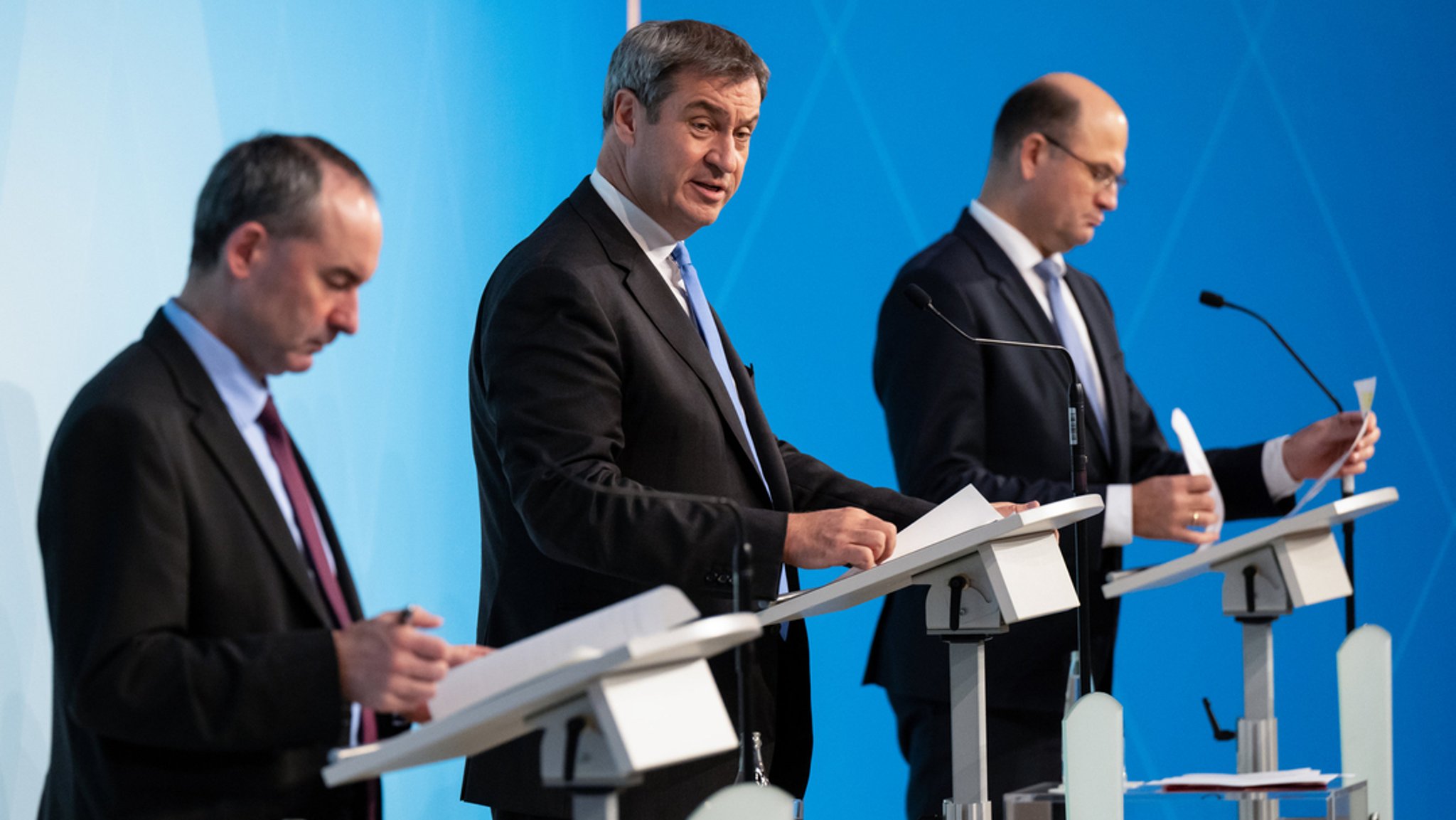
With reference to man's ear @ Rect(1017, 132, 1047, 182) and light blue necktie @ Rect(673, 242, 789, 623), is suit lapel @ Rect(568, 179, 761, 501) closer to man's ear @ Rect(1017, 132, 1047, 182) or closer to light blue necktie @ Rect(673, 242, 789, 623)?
light blue necktie @ Rect(673, 242, 789, 623)

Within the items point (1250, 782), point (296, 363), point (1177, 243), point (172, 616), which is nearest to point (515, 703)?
point (172, 616)

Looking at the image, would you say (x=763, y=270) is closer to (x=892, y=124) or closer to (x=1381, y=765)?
(x=892, y=124)

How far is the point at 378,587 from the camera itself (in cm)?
396

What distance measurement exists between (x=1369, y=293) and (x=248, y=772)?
4271mm

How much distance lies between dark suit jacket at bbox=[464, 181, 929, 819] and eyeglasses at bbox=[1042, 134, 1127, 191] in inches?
55.7

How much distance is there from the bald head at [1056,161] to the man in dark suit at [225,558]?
7.57 feet

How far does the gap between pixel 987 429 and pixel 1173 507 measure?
47 centimetres

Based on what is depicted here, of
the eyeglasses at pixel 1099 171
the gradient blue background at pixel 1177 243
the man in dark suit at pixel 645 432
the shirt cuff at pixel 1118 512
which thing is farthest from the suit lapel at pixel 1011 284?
the gradient blue background at pixel 1177 243

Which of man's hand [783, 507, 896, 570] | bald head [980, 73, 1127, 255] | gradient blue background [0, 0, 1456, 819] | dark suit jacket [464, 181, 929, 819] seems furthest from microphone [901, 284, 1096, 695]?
gradient blue background [0, 0, 1456, 819]

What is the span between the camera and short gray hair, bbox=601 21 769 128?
9.68 feet

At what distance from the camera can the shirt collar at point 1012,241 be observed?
13.0 ft

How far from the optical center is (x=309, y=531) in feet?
6.63

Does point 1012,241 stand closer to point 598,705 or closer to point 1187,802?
point 1187,802

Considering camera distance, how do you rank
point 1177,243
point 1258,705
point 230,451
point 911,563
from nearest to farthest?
point 230,451 < point 911,563 < point 1258,705 < point 1177,243
